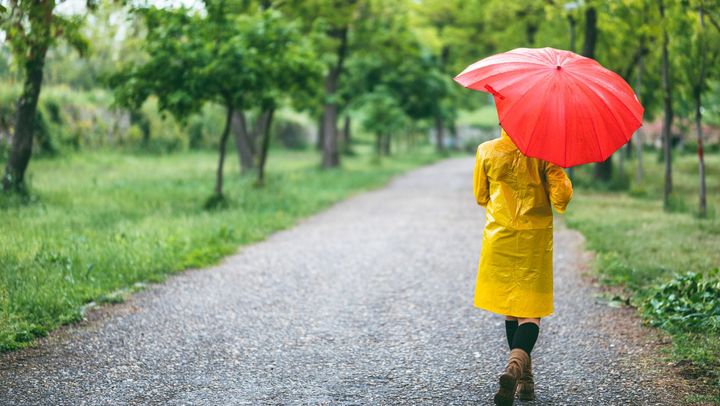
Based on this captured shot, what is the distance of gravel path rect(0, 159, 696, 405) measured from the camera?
425cm

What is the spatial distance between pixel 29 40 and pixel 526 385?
5.73 meters

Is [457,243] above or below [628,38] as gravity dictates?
below

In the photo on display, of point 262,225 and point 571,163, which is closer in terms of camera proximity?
point 571,163

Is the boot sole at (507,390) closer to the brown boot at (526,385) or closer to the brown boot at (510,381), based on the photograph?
the brown boot at (510,381)

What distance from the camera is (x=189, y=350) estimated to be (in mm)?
5109

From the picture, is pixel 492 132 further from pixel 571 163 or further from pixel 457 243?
pixel 571 163

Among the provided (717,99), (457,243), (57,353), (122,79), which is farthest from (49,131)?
(717,99)

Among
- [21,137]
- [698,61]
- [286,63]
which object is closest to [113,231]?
[21,137]

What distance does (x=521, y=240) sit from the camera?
4070 mm

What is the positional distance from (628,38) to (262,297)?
43.3 ft

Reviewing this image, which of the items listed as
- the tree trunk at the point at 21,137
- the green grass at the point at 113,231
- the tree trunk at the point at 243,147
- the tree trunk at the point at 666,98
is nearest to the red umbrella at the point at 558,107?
the green grass at the point at 113,231

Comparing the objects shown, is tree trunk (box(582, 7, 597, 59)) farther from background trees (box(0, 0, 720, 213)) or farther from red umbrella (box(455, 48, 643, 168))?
red umbrella (box(455, 48, 643, 168))

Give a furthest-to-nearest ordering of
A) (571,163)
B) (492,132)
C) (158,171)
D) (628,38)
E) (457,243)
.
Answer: (492,132), (158,171), (628,38), (457,243), (571,163)

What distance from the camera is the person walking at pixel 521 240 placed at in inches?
160
